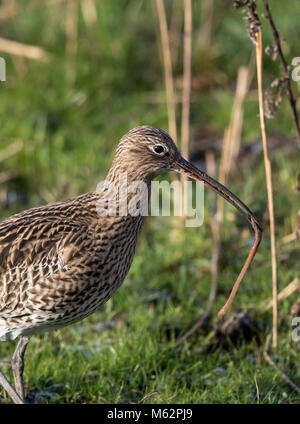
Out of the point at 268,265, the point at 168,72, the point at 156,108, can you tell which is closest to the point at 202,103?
the point at 156,108

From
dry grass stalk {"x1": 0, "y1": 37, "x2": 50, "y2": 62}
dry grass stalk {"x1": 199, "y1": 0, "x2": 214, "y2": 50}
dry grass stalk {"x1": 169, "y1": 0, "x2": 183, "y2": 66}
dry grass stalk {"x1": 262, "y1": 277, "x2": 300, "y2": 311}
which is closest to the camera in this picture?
dry grass stalk {"x1": 262, "y1": 277, "x2": 300, "y2": 311}

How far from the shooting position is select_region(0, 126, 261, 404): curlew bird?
198 inches

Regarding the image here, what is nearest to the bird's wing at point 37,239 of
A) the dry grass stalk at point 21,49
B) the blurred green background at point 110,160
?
the blurred green background at point 110,160

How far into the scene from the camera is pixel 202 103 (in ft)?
31.1

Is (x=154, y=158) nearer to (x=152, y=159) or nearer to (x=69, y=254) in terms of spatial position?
(x=152, y=159)

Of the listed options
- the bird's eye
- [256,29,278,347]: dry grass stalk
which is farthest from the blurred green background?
the bird's eye

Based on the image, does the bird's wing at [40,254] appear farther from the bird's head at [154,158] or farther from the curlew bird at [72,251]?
the bird's head at [154,158]

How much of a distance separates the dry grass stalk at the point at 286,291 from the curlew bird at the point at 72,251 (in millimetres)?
1219

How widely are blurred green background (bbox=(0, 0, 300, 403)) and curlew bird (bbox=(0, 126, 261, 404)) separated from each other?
27.6 inches

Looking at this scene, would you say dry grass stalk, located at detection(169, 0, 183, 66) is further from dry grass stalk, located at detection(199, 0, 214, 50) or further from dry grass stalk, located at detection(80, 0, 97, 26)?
dry grass stalk, located at detection(80, 0, 97, 26)

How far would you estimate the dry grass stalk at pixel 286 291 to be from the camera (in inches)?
246

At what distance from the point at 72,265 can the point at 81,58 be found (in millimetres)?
4959

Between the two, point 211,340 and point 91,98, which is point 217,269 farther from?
point 91,98

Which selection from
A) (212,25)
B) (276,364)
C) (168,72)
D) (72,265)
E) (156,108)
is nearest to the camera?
(72,265)
